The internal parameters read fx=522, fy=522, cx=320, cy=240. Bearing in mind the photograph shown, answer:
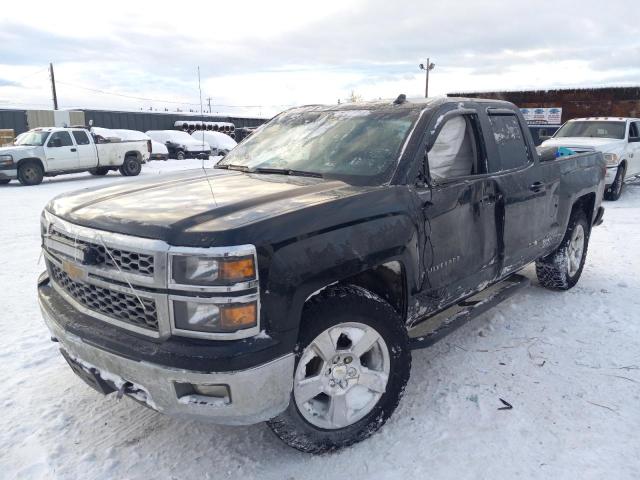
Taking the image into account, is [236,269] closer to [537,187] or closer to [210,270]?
[210,270]

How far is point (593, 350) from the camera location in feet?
13.0

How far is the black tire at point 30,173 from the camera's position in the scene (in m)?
14.8

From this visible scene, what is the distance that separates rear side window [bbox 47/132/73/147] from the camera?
51.0 ft

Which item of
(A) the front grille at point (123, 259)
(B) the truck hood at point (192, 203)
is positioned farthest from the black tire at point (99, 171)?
(A) the front grille at point (123, 259)

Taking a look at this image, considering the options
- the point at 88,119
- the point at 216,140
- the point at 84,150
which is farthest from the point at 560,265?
the point at 88,119

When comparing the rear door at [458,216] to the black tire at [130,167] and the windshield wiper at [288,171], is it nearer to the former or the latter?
the windshield wiper at [288,171]

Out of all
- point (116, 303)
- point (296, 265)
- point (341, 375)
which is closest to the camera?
point (296, 265)

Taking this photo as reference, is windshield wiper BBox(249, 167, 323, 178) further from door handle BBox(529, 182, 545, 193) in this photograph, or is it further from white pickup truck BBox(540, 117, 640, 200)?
white pickup truck BBox(540, 117, 640, 200)

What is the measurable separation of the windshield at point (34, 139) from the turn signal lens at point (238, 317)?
15.5 meters

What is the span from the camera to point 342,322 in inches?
104

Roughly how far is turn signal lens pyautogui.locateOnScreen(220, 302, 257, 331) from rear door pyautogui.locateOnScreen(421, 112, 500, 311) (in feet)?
4.07

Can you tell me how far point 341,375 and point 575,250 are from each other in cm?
369

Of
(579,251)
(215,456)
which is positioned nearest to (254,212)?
(215,456)

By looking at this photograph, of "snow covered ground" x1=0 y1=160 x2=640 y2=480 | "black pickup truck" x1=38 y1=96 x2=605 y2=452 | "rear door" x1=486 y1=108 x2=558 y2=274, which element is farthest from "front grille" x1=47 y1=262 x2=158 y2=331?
"rear door" x1=486 y1=108 x2=558 y2=274
